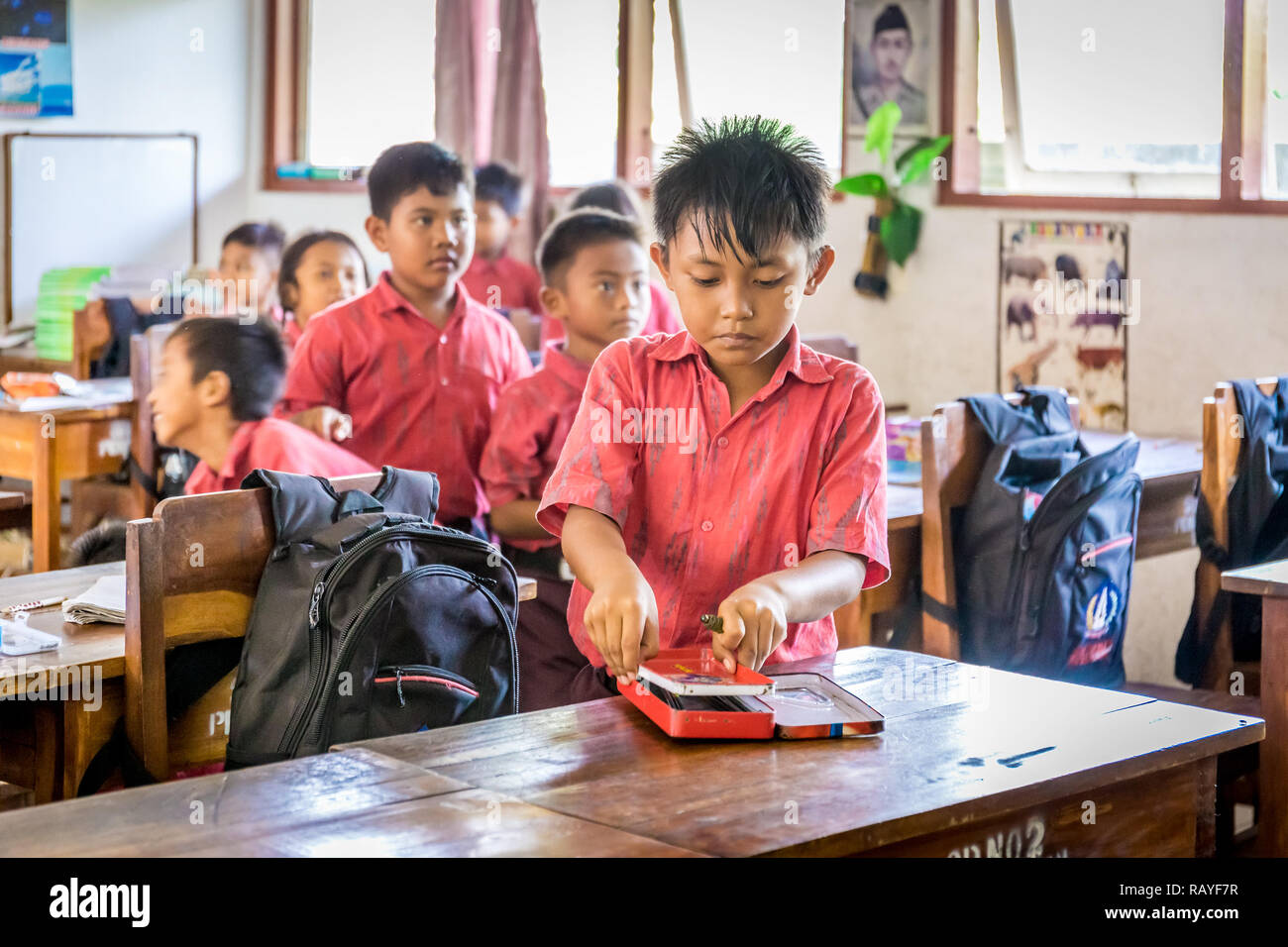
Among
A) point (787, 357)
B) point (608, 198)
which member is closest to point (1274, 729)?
point (787, 357)

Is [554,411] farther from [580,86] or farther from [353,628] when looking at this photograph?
[580,86]

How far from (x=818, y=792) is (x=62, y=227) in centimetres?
525

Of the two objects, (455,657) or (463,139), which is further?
(463,139)

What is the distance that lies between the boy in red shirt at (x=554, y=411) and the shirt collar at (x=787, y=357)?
0.83 m

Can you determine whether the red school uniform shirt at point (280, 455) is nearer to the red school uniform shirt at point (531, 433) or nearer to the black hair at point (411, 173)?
the red school uniform shirt at point (531, 433)

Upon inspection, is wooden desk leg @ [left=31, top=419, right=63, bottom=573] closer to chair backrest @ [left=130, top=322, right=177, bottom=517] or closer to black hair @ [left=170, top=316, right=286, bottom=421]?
chair backrest @ [left=130, top=322, right=177, bottom=517]

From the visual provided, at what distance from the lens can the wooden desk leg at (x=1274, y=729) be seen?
2254 millimetres

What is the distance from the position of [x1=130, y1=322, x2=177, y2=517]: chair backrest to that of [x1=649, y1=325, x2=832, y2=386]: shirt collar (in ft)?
7.69

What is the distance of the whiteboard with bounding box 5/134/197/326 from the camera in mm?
5641

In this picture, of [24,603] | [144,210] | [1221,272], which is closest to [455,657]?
[24,603]

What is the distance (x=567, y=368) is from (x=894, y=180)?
7.86 ft

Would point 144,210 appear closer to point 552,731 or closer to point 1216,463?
point 1216,463

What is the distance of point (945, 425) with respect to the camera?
8.82ft

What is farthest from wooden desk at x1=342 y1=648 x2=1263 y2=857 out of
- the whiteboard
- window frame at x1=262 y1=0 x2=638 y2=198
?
window frame at x1=262 y1=0 x2=638 y2=198
